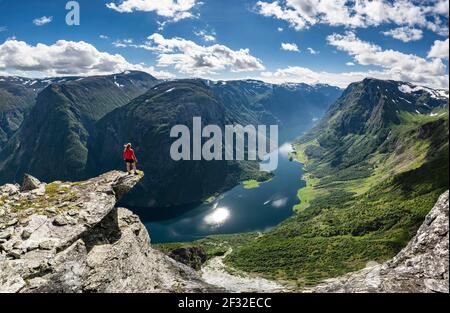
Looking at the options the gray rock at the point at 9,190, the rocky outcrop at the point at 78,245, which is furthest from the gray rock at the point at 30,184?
the gray rock at the point at 9,190

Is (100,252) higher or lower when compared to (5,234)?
lower

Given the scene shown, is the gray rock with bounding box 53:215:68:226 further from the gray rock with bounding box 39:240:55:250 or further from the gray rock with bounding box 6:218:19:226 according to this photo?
A: the gray rock with bounding box 6:218:19:226

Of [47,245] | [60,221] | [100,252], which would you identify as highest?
[60,221]

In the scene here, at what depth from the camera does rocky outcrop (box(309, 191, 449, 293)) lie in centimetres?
1994

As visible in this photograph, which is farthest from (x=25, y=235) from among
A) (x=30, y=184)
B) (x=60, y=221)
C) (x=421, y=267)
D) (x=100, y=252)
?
(x=421, y=267)

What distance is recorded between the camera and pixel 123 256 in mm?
33344

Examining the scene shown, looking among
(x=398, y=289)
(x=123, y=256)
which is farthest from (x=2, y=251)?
(x=398, y=289)

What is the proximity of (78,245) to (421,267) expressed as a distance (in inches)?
988

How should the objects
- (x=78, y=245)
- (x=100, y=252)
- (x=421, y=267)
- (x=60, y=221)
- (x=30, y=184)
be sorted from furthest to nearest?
(x=30, y=184), (x=100, y=252), (x=60, y=221), (x=78, y=245), (x=421, y=267)

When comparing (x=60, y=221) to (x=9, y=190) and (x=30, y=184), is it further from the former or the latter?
(x=30, y=184)

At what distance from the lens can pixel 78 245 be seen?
30750mm

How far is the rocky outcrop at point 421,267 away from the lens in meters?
19.9
